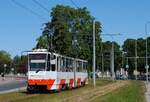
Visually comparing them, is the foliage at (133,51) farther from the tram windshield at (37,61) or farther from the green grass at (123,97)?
the tram windshield at (37,61)

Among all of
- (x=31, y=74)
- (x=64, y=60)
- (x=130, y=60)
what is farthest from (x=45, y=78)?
(x=130, y=60)

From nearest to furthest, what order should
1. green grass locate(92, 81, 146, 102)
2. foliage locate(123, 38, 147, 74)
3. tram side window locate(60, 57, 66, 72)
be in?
green grass locate(92, 81, 146, 102), tram side window locate(60, 57, 66, 72), foliage locate(123, 38, 147, 74)

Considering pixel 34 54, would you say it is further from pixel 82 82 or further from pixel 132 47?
pixel 132 47

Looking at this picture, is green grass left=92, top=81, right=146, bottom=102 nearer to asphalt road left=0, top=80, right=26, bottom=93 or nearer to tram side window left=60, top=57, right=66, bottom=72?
tram side window left=60, top=57, right=66, bottom=72

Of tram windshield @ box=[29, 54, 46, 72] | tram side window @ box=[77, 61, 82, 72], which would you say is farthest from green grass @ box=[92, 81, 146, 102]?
tram side window @ box=[77, 61, 82, 72]

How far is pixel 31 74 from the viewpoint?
40.7 m

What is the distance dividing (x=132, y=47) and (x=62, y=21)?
78753mm

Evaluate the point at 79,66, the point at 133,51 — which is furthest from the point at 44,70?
the point at 133,51

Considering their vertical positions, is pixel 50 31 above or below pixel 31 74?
above

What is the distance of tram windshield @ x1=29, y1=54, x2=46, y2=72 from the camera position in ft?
134

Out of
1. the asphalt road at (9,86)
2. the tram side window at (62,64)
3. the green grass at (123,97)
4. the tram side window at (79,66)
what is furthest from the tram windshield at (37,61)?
the tram side window at (79,66)

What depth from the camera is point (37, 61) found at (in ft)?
135

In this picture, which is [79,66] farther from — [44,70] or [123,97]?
[123,97]

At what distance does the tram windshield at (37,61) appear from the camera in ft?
134
